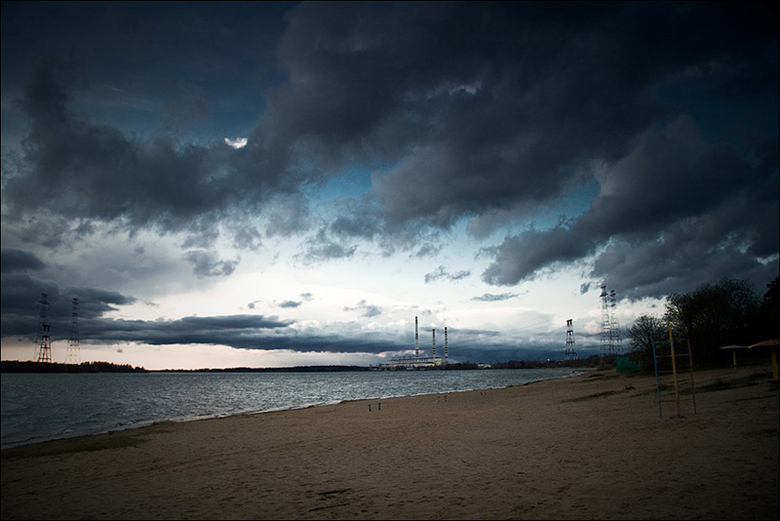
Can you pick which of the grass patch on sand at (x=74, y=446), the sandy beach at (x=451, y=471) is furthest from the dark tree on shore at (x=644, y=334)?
the grass patch on sand at (x=74, y=446)

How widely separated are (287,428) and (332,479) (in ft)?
46.0

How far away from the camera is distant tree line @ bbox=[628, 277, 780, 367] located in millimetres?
46250

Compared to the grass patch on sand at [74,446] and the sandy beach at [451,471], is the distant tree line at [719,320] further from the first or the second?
the grass patch on sand at [74,446]

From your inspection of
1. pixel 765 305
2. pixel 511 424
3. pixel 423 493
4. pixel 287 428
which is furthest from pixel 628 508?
pixel 765 305

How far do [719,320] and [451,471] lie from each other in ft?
162

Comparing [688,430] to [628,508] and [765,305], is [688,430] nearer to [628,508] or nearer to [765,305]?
[628,508]

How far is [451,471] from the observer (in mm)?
12312

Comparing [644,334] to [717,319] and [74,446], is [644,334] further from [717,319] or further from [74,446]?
[74,446]

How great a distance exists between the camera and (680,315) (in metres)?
49.5

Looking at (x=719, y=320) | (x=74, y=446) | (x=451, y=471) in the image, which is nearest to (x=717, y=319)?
(x=719, y=320)

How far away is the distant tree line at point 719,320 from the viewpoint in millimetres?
46250

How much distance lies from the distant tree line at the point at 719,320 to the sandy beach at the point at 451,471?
3010 centimetres

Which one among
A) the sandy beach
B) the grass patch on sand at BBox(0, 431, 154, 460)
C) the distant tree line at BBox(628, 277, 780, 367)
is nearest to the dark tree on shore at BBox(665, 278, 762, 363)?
the distant tree line at BBox(628, 277, 780, 367)

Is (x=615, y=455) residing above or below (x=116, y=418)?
above
